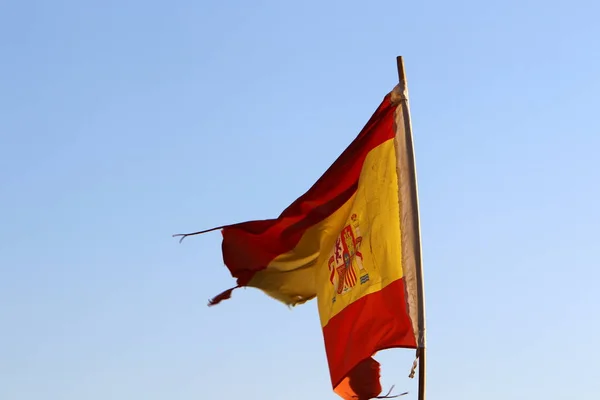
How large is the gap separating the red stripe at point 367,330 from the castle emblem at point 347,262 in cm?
35

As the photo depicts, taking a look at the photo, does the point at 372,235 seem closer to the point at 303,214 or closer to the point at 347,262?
the point at 347,262

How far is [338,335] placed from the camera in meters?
17.8

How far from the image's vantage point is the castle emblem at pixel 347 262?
57.3 ft

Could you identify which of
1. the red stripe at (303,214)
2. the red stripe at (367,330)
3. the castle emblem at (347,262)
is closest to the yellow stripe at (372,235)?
the castle emblem at (347,262)

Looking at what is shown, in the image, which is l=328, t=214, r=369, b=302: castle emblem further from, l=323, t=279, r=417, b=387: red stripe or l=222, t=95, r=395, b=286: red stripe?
l=222, t=95, r=395, b=286: red stripe

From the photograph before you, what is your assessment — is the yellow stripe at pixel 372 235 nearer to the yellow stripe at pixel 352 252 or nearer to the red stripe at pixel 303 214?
the yellow stripe at pixel 352 252

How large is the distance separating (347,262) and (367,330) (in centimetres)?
141

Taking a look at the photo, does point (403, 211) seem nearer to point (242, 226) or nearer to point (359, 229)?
point (359, 229)

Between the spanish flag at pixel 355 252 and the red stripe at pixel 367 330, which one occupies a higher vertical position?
the spanish flag at pixel 355 252

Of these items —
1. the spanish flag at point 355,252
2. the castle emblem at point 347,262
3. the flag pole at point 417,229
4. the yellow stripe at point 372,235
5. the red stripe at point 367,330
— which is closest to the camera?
Result: the flag pole at point 417,229

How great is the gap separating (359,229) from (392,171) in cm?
112

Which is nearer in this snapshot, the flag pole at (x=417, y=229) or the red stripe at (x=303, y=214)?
the flag pole at (x=417, y=229)

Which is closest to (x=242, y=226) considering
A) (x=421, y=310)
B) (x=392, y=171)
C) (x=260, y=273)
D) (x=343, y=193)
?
(x=260, y=273)

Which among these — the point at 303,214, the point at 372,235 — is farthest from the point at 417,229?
the point at 303,214
